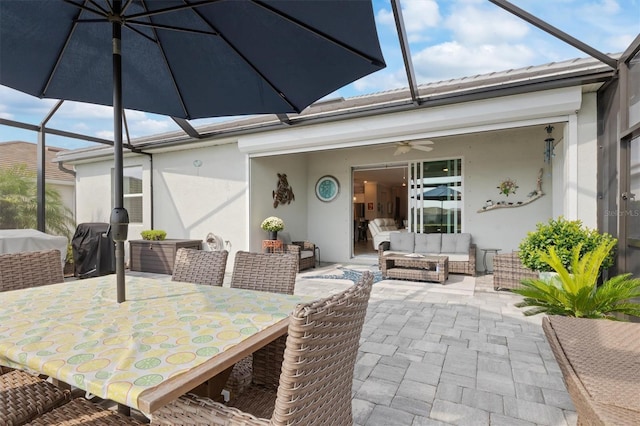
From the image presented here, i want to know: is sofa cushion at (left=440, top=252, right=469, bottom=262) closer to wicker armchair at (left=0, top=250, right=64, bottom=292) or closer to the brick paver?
the brick paver

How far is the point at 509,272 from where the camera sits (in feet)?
16.1

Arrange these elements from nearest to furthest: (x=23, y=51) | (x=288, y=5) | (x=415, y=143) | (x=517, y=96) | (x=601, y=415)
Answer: (x=601, y=415) < (x=288, y=5) < (x=23, y=51) < (x=517, y=96) < (x=415, y=143)

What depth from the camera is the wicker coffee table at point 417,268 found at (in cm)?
552

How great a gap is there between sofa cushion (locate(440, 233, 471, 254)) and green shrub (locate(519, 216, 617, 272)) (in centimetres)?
221

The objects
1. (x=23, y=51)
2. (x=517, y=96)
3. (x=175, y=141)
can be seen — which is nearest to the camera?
(x=23, y=51)

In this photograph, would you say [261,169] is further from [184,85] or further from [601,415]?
[601,415]

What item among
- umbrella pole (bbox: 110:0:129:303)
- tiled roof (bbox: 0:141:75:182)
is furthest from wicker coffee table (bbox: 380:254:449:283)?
tiled roof (bbox: 0:141:75:182)

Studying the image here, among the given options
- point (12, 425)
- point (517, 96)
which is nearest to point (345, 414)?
point (12, 425)

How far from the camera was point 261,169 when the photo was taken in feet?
22.9

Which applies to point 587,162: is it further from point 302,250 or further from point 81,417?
point 81,417

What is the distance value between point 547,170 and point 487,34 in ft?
12.1

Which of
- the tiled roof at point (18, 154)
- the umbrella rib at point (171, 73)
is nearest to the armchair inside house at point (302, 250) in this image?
the umbrella rib at point (171, 73)

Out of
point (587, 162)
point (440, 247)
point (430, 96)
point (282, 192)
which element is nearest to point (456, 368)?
point (587, 162)

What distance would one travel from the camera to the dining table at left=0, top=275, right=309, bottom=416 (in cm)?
93
